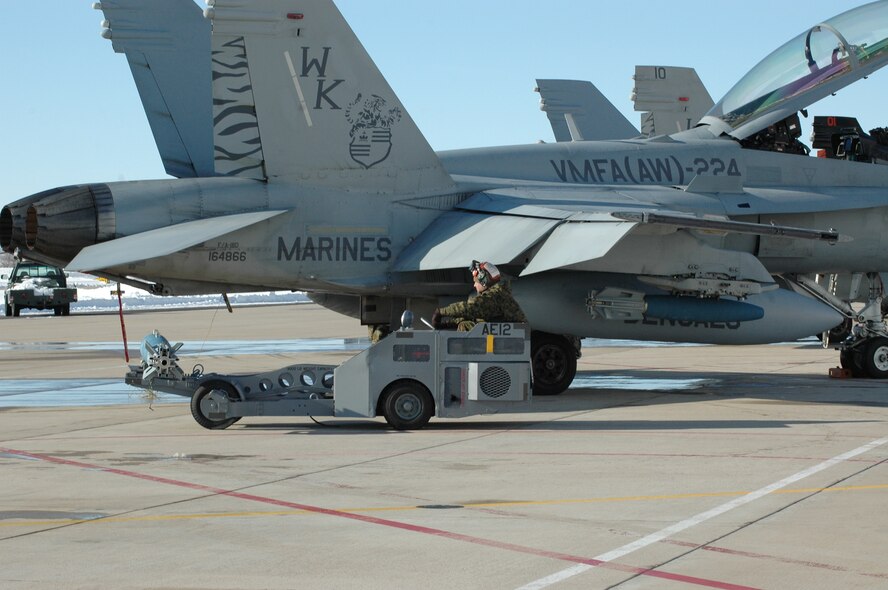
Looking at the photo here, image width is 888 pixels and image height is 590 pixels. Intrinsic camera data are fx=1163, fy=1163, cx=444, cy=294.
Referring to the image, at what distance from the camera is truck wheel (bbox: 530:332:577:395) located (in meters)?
14.0

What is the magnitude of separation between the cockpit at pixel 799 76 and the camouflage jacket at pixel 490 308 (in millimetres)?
6607

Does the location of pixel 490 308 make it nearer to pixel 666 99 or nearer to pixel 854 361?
pixel 854 361

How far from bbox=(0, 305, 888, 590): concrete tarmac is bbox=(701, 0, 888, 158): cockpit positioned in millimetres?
4343

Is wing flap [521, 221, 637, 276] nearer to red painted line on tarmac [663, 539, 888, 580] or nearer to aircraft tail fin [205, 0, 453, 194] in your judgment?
aircraft tail fin [205, 0, 453, 194]

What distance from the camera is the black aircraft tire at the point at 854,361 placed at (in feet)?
50.5

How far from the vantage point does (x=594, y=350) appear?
22.1m

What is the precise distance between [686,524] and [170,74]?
37.6 ft

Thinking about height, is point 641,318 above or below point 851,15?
below

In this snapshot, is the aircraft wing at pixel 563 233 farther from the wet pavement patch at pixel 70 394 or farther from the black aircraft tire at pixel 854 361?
the wet pavement patch at pixel 70 394

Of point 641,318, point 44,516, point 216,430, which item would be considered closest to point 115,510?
point 44,516

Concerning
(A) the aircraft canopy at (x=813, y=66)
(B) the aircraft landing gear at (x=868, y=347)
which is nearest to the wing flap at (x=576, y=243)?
A: (A) the aircraft canopy at (x=813, y=66)

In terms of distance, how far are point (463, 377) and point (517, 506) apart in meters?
3.65

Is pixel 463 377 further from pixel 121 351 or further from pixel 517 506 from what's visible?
pixel 121 351

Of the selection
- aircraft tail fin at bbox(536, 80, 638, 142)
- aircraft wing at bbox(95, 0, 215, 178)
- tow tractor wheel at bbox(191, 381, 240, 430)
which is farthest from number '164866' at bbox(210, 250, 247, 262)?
aircraft tail fin at bbox(536, 80, 638, 142)
